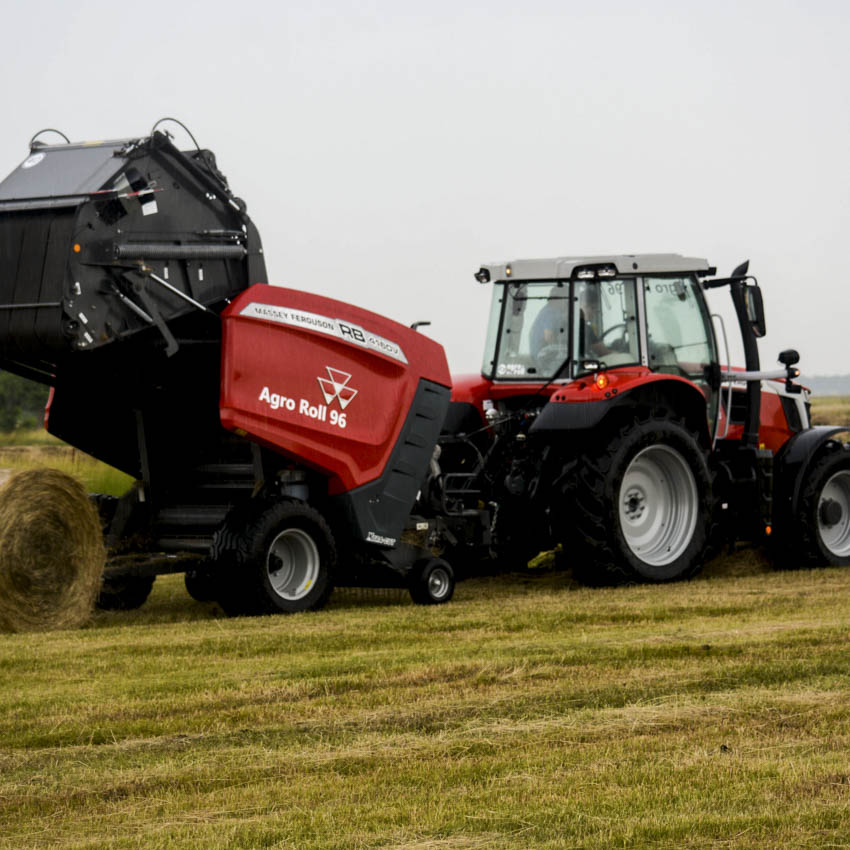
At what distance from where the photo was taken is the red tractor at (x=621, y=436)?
10.8 metres

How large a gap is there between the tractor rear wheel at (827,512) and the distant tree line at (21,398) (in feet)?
89.7

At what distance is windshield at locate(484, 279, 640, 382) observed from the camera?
11.2 metres

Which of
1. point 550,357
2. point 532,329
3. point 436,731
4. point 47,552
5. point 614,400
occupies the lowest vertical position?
point 436,731

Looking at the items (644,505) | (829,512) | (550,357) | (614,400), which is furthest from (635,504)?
(829,512)

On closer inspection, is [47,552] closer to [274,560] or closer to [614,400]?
[274,560]

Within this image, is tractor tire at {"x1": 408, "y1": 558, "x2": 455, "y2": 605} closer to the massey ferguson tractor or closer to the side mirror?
the massey ferguson tractor

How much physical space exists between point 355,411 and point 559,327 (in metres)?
2.19

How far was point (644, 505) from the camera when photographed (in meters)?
11.4

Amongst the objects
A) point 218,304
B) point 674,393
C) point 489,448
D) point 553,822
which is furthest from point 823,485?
point 553,822

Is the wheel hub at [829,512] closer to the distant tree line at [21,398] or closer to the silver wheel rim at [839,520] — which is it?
the silver wheel rim at [839,520]

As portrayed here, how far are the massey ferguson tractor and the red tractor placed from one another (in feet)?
0.06

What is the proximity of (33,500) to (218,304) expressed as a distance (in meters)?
1.57

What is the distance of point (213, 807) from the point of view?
4715 millimetres

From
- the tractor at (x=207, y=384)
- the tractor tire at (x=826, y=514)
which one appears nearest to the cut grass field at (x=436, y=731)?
the tractor at (x=207, y=384)
